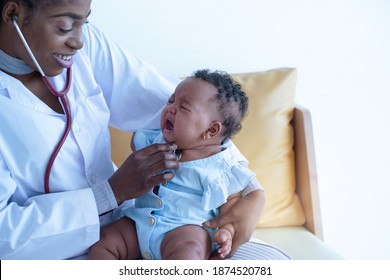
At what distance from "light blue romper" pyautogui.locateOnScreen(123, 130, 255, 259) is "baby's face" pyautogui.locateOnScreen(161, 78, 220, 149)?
0.06 m

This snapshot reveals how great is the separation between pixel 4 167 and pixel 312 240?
3.91ft

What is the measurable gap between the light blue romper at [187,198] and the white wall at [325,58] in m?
0.99

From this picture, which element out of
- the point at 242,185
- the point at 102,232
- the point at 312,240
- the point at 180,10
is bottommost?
the point at 312,240

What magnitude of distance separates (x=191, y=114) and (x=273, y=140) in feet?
2.57

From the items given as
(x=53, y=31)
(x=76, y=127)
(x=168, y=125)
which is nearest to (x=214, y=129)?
(x=168, y=125)

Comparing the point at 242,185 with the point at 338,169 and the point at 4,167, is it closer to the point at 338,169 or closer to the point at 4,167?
the point at 4,167

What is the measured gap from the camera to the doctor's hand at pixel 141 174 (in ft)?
4.46

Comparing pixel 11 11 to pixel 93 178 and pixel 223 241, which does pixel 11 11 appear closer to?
pixel 93 178

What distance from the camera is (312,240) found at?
81.6 inches

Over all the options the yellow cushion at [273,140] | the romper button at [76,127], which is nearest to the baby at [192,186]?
the romper button at [76,127]

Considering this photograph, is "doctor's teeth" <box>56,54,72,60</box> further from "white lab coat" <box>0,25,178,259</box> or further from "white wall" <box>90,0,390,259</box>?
"white wall" <box>90,0,390,259</box>

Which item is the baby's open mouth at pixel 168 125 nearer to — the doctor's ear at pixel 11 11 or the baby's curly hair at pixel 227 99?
the baby's curly hair at pixel 227 99

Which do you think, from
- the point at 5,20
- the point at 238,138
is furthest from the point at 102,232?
the point at 238,138

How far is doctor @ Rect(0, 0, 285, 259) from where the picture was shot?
4.25ft
